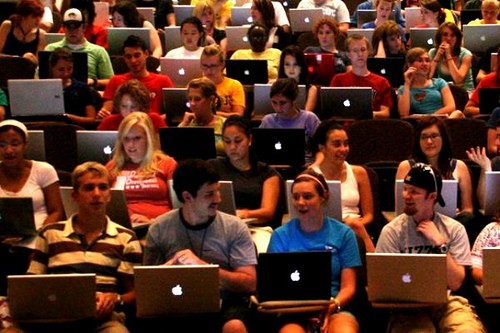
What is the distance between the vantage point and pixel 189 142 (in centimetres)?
768

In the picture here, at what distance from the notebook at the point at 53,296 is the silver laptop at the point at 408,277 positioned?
1.23 meters

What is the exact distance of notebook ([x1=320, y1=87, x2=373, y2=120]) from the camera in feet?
28.5

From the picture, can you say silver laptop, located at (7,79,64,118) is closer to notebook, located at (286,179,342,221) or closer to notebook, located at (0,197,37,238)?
notebook, located at (0,197,37,238)

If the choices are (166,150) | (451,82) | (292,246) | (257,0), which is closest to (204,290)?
(292,246)

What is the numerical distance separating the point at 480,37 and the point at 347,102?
2.75 m

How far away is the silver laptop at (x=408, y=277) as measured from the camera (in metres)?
5.63

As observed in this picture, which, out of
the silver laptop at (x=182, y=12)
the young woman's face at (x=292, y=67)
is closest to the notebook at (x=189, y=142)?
the young woman's face at (x=292, y=67)

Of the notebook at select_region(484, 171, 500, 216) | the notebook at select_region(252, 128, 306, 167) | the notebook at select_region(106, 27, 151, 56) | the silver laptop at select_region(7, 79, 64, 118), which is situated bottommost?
the notebook at select_region(484, 171, 500, 216)

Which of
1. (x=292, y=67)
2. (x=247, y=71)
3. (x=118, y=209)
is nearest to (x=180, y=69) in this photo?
(x=247, y=71)

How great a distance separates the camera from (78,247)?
5.98 m

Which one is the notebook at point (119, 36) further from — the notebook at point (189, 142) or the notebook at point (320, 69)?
the notebook at point (189, 142)

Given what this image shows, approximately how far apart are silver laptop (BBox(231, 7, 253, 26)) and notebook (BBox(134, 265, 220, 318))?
670 centimetres

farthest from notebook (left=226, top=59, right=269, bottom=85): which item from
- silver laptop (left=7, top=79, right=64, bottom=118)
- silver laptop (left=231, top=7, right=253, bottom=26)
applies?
silver laptop (left=231, top=7, right=253, bottom=26)

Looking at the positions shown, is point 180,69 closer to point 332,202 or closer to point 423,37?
point 423,37
